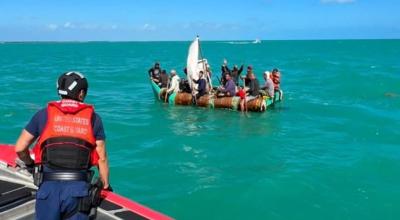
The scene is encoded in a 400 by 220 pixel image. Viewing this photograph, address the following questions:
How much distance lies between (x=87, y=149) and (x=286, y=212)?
5.94 metres

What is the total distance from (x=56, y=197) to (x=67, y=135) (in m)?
0.52

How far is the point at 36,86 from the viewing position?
3356cm

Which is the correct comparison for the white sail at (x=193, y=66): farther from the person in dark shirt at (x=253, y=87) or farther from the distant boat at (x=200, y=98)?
the person in dark shirt at (x=253, y=87)

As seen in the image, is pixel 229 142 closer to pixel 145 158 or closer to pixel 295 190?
pixel 145 158

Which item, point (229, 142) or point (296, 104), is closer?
point (229, 142)

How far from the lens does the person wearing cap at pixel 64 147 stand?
4074 mm

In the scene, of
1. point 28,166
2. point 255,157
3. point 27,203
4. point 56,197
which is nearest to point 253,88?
point 255,157

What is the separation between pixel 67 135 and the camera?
13.4ft

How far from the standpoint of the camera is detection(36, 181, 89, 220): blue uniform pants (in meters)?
4.06

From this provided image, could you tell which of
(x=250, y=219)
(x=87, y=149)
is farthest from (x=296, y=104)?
(x=87, y=149)

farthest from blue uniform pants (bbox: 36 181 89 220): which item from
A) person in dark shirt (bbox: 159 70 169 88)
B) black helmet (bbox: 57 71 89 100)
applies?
person in dark shirt (bbox: 159 70 169 88)

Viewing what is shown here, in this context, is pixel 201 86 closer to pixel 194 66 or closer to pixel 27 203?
pixel 194 66

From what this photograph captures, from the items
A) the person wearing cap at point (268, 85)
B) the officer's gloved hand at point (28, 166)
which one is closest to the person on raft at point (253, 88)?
the person wearing cap at point (268, 85)

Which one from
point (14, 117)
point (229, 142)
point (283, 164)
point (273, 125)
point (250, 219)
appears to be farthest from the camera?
point (14, 117)
